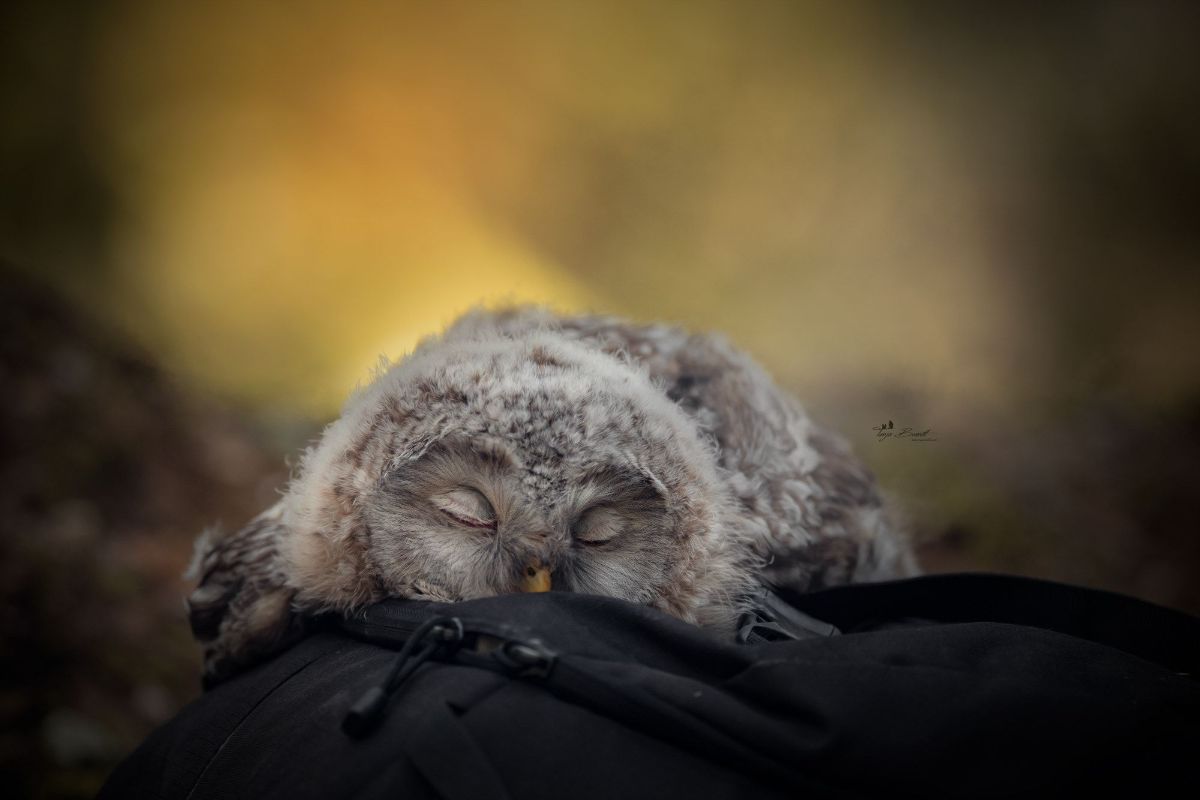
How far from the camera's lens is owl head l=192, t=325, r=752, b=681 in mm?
845

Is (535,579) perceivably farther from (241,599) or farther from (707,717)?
(241,599)

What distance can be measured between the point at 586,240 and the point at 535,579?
4.21 ft

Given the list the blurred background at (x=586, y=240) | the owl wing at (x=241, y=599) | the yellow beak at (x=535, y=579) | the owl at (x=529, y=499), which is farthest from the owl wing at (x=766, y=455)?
the blurred background at (x=586, y=240)

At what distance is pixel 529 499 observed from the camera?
83cm

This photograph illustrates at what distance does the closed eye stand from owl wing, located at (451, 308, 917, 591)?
294 mm

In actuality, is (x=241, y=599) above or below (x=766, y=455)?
below

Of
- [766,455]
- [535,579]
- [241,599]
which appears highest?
[766,455]

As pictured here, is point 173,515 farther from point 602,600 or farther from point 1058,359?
point 1058,359

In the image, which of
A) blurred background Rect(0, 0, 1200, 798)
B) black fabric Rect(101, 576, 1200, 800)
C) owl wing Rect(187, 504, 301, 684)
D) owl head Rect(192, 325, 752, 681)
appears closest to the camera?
black fabric Rect(101, 576, 1200, 800)

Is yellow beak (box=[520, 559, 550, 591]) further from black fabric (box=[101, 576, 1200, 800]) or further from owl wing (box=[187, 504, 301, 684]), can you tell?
owl wing (box=[187, 504, 301, 684])

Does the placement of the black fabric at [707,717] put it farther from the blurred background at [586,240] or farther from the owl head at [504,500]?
the blurred background at [586,240]

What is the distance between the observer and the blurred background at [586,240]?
1.79 metres

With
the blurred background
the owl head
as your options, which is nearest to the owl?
the owl head

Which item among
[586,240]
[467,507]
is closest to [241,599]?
[467,507]
